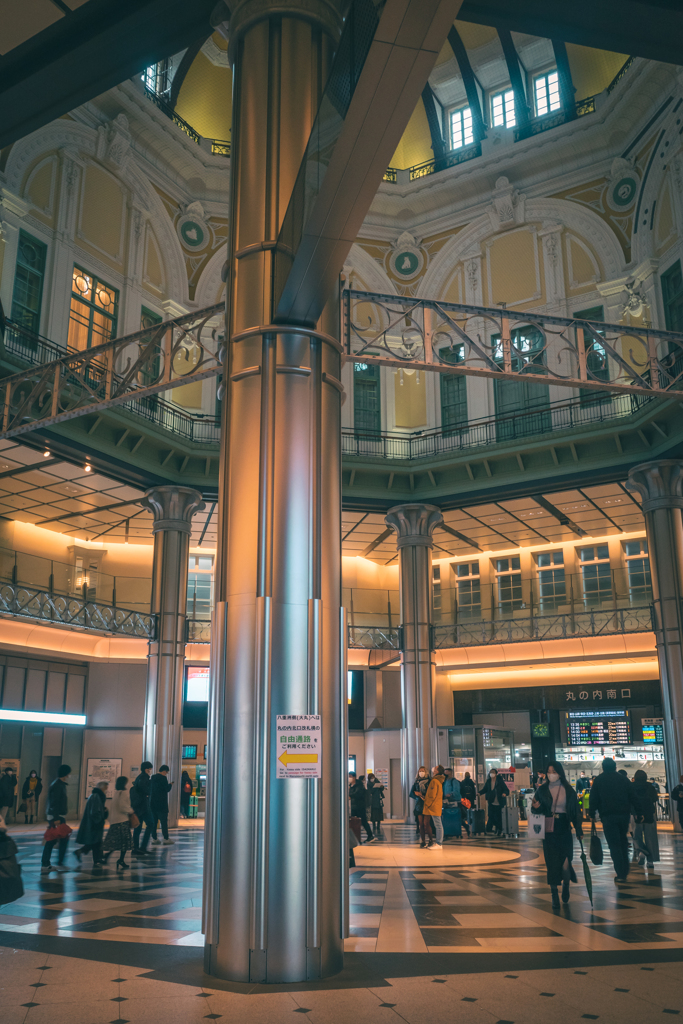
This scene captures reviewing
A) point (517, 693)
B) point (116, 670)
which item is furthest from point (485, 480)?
point (116, 670)

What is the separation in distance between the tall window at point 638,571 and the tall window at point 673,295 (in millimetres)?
10473

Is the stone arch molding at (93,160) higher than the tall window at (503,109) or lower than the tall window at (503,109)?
lower

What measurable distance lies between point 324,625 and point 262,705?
0.92 m

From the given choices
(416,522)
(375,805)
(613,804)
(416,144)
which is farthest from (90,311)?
(613,804)

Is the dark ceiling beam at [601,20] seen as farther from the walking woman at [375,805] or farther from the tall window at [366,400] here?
the tall window at [366,400]

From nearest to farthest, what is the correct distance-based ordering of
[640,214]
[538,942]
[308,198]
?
[308,198] → [538,942] → [640,214]

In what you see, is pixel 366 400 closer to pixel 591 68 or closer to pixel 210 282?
pixel 210 282

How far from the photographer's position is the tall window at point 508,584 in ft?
114

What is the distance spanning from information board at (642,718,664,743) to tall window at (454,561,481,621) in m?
7.91

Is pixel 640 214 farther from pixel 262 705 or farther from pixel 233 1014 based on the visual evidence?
pixel 233 1014

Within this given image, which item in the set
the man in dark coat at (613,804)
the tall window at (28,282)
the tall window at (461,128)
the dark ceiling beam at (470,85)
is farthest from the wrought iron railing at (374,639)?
the dark ceiling beam at (470,85)

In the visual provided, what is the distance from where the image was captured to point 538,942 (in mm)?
8078

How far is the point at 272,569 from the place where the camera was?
7.40 meters

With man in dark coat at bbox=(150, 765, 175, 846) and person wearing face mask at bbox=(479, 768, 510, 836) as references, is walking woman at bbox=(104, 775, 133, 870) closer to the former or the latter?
man in dark coat at bbox=(150, 765, 175, 846)
